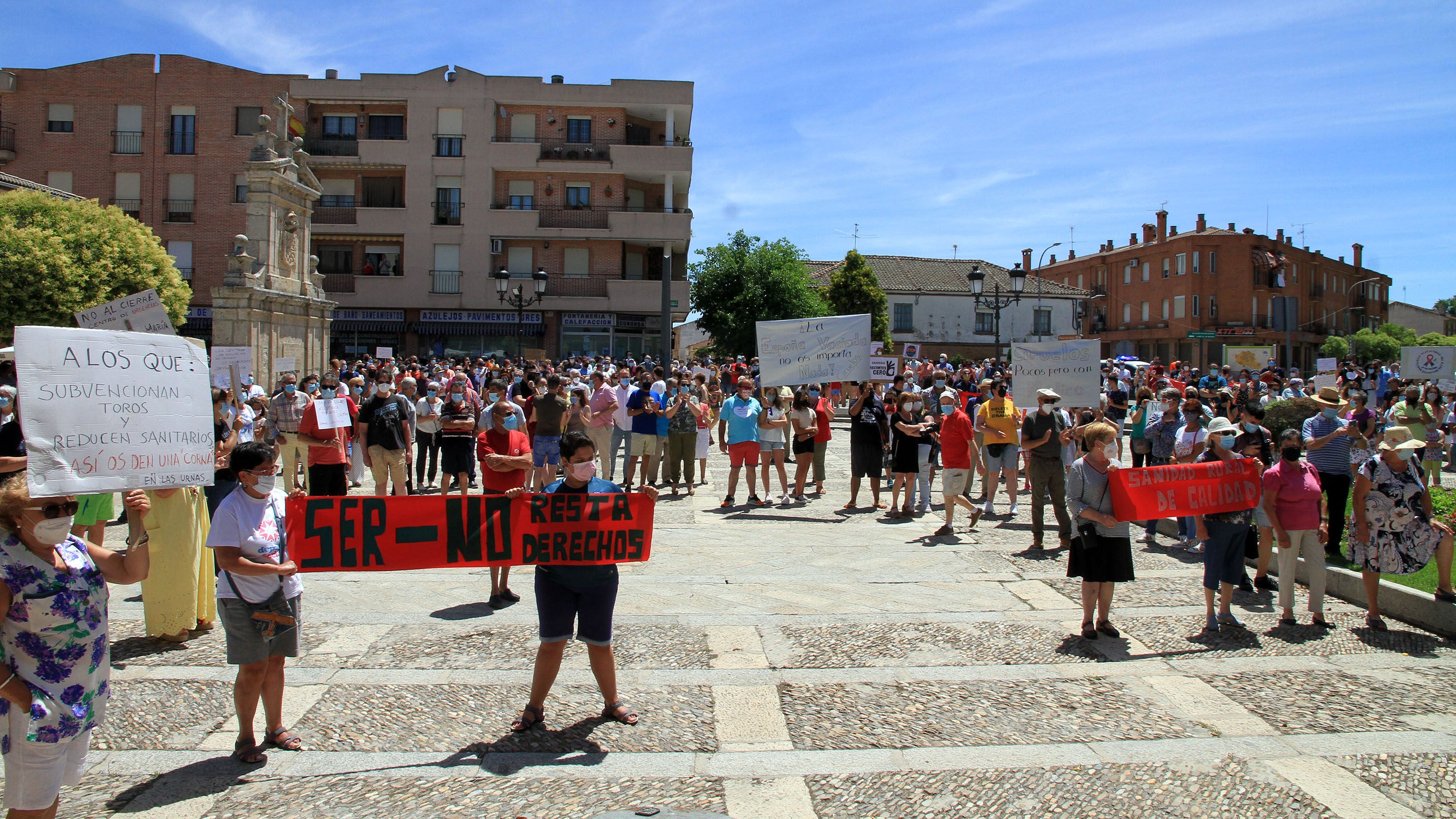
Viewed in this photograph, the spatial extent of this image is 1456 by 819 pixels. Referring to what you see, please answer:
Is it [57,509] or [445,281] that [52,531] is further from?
[445,281]

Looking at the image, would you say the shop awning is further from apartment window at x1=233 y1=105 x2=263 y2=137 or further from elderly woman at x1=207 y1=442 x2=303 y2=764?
elderly woman at x1=207 y1=442 x2=303 y2=764

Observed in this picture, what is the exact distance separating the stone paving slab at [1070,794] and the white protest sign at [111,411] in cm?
347

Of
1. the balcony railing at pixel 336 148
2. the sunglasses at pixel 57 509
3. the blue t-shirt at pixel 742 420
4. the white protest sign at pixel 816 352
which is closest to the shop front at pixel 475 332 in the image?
the balcony railing at pixel 336 148

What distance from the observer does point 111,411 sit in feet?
13.3

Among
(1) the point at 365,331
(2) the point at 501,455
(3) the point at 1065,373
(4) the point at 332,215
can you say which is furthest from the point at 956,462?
(4) the point at 332,215

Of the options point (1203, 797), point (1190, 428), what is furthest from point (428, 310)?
point (1203, 797)

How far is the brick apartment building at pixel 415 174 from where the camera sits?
38969 mm

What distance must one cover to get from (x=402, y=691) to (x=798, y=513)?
7.34 m

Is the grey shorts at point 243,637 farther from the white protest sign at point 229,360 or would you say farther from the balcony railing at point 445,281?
the balcony railing at point 445,281

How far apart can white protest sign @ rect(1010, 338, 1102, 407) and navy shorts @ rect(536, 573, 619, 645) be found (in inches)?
303

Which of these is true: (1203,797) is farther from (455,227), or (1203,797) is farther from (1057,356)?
(455,227)

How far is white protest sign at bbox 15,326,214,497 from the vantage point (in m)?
3.75

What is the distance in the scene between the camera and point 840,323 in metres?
13.0

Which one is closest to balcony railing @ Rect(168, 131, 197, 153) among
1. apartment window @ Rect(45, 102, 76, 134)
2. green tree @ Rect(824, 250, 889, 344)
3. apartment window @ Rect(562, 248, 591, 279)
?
apartment window @ Rect(45, 102, 76, 134)
